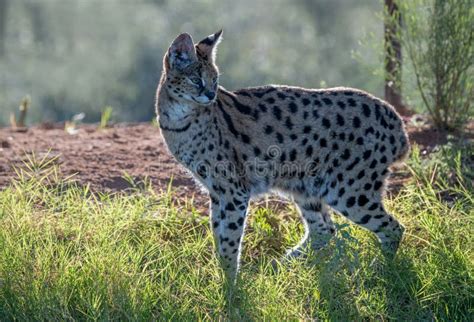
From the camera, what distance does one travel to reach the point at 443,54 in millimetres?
8086

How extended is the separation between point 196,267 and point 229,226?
368 mm

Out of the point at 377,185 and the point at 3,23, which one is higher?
the point at 377,185

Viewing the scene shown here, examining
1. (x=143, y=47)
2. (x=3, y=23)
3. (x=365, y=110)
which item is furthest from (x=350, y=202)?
(x=3, y=23)

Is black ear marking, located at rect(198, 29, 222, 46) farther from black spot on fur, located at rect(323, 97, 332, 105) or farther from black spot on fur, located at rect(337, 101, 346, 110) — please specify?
black spot on fur, located at rect(337, 101, 346, 110)

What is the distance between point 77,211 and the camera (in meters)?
6.56

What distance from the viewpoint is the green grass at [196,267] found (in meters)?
5.61

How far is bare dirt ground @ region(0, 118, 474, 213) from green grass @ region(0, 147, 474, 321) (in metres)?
0.57

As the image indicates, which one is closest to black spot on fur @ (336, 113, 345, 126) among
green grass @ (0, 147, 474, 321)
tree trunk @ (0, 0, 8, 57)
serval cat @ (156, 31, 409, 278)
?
serval cat @ (156, 31, 409, 278)

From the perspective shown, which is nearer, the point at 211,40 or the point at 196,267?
the point at 196,267

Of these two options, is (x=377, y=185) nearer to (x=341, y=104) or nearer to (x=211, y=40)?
(x=341, y=104)

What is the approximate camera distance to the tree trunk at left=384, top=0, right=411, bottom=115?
8.34m

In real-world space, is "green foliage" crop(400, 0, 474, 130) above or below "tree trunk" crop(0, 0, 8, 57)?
above

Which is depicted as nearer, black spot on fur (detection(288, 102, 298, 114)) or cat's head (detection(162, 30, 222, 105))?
cat's head (detection(162, 30, 222, 105))

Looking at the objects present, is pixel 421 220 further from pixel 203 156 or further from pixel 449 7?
pixel 449 7
